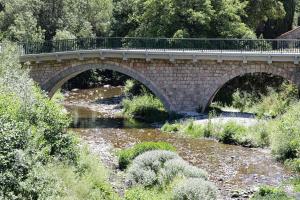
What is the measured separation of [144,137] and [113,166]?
7451 mm

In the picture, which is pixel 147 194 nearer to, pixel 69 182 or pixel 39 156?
pixel 69 182

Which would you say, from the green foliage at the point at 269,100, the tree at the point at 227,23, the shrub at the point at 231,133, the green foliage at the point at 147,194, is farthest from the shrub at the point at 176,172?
the tree at the point at 227,23

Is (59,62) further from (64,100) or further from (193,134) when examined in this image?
(193,134)

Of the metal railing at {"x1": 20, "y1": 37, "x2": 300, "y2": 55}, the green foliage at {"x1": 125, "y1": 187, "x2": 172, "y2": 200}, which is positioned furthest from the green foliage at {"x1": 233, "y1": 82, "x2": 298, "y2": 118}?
the green foliage at {"x1": 125, "y1": 187, "x2": 172, "y2": 200}

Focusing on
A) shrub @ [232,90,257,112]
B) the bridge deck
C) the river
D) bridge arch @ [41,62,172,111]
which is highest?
the bridge deck

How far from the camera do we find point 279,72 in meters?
35.7

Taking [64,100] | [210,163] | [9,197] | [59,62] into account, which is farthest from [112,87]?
[9,197]

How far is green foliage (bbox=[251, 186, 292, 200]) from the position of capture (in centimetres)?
1891

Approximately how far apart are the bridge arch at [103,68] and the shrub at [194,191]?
19762mm

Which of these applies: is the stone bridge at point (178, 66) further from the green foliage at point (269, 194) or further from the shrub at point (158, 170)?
the green foliage at point (269, 194)

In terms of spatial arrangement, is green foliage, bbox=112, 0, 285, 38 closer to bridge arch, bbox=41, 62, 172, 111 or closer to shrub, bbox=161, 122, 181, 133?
bridge arch, bbox=41, 62, 172, 111

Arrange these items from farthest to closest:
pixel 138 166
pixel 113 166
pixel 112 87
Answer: pixel 112 87, pixel 113 166, pixel 138 166

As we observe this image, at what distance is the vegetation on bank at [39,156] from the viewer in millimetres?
15484

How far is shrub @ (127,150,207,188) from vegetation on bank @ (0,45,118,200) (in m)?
1.40
